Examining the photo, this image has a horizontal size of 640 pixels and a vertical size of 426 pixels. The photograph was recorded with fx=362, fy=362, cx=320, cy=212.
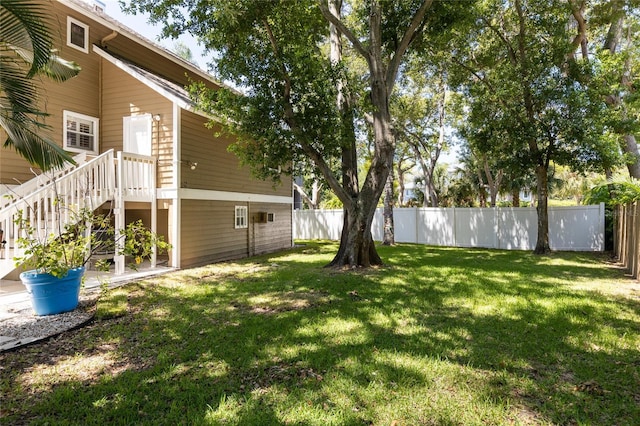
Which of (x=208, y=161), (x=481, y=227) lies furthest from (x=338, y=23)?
(x=481, y=227)

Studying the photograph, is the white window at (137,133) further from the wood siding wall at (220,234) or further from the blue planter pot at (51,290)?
the blue planter pot at (51,290)

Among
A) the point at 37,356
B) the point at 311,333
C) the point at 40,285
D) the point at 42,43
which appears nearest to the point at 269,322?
the point at 311,333

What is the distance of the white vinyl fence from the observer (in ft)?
42.2

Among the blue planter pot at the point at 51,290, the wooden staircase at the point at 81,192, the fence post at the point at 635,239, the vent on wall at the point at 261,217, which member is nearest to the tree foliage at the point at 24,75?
the wooden staircase at the point at 81,192

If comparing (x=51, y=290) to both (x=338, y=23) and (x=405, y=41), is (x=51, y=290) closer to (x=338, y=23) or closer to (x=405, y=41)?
(x=338, y=23)

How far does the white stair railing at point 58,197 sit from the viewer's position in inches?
243

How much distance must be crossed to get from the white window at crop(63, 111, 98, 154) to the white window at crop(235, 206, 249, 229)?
4.33 meters

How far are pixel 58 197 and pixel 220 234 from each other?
5.18 m

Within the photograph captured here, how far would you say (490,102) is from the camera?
1187 cm

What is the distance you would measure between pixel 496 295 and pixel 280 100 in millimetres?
5855

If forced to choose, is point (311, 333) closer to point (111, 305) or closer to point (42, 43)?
point (111, 305)

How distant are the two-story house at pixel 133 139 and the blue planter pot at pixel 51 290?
3.10 metres

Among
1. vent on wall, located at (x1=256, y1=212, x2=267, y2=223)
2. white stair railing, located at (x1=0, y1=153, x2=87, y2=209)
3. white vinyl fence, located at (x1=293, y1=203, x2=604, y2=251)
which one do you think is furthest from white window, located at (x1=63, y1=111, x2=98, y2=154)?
white vinyl fence, located at (x1=293, y1=203, x2=604, y2=251)

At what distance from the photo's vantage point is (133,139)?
31.7 feet
